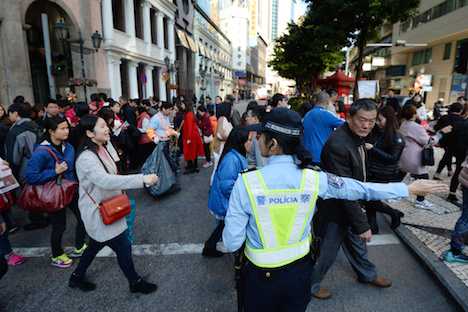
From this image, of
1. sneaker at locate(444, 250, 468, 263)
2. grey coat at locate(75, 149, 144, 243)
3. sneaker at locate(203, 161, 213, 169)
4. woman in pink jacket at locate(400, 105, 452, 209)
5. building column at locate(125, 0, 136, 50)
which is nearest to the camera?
grey coat at locate(75, 149, 144, 243)

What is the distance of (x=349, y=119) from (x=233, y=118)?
4.31 m

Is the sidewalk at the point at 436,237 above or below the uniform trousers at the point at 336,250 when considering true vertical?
below

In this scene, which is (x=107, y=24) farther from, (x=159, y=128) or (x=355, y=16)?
(x=159, y=128)

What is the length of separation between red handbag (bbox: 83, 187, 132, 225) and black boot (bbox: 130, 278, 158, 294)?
32.7 inches

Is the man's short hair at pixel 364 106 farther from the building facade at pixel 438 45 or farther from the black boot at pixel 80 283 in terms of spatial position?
the building facade at pixel 438 45

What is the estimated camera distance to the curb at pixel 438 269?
117 inches

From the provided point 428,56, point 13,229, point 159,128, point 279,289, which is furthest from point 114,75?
point 428,56

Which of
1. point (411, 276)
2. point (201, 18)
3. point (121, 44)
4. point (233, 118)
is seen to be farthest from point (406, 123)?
point (201, 18)

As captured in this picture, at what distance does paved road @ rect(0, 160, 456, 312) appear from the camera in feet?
9.78

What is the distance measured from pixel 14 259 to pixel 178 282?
7.19 ft

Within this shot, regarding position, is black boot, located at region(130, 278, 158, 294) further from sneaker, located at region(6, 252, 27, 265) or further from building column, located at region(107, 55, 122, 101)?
building column, located at region(107, 55, 122, 101)

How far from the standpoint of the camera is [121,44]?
19.4 m

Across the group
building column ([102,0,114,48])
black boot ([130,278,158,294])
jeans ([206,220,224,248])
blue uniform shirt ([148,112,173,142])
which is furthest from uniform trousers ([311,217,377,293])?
building column ([102,0,114,48])

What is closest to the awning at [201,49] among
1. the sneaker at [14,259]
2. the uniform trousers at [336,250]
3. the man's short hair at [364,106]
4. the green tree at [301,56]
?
the green tree at [301,56]
